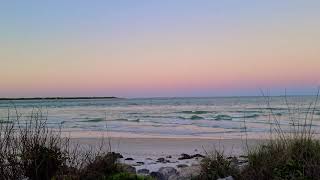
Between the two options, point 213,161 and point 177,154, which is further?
point 177,154

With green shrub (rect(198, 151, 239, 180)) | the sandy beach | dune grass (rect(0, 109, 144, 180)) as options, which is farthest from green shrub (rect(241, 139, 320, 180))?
the sandy beach

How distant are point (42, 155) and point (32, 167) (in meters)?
0.25

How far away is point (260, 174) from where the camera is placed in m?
6.74

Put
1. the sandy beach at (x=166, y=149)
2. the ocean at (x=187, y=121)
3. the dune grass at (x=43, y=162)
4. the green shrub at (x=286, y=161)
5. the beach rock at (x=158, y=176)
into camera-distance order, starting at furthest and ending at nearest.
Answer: the ocean at (x=187, y=121), the sandy beach at (x=166, y=149), the beach rock at (x=158, y=176), the dune grass at (x=43, y=162), the green shrub at (x=286, y=161)

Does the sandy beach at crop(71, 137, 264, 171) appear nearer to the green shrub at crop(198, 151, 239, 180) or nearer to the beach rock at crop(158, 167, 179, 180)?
the beach rock at crop(158, 167, 179, 180)

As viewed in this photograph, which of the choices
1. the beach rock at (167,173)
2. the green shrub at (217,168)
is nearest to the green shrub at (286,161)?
the green shrub at (217,168)

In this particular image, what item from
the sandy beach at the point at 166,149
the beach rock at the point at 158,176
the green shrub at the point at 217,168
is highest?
the green shrub at the point at 217,168

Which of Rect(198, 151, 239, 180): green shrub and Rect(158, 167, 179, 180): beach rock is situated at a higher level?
Rect(198, 151, 239, 180): green shrub

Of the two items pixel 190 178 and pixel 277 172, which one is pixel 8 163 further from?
pixel 277 172

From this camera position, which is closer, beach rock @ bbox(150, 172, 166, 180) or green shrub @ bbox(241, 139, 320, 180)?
green shrub @ bbox(241, 139, 320, 180)

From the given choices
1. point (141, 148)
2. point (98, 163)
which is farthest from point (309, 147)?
point (141, 148)

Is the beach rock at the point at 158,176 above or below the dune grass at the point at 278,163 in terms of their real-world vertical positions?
below

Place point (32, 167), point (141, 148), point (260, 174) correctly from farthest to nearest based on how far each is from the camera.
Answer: point (141, 148) → point (32, 167) → point (260, 174)

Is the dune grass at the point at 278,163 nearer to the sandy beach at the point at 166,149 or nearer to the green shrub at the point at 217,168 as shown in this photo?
the green shrub at the point at 217,168
